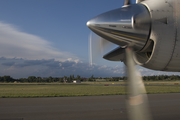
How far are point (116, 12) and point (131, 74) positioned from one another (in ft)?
5.05

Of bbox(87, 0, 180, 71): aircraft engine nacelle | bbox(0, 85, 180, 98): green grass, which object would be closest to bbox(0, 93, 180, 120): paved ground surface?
bbox(0, 85, 180, 98): green grass

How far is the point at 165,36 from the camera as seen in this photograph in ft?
9.52

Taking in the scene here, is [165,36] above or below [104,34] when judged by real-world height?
below

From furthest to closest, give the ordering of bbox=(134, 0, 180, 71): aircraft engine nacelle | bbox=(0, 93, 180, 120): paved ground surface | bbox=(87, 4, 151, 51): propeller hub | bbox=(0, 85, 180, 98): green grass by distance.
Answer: bbox=(0, 85, 180, 98): green grass
bbox=(0, 93, 180, 120): paved ground surface
bbox=(87, 4, 151, 51): propeller hub
bbox=(134, 0, 180, 71): aircraft engine nacelle

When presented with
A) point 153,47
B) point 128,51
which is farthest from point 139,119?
point 153,47

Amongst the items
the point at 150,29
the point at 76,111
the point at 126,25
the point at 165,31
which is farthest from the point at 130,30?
the point at 76,111

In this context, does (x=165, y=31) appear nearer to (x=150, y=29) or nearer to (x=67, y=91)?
(x=150, y=29)

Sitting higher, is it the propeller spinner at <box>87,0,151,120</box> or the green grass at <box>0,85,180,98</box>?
the propeller spinner at <box>87,0,151,120</box>

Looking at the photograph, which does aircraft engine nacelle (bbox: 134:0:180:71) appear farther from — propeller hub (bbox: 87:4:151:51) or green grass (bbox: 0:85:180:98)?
green grass (bbox: 0:85:180:98)

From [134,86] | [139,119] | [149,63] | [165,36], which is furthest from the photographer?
[139,119]

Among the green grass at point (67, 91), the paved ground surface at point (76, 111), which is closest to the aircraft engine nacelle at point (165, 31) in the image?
the paved ground surface at point (76, 111)

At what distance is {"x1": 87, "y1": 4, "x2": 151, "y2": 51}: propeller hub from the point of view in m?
3.03

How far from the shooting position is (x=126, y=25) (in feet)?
10.3

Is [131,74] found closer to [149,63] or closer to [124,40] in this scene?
[149,63]
